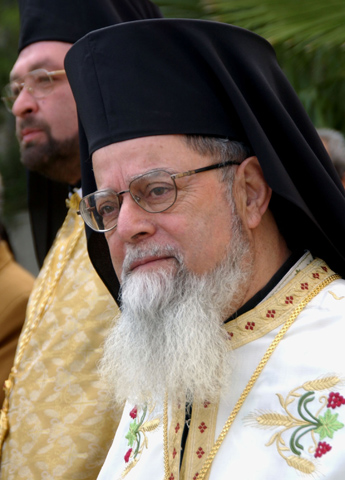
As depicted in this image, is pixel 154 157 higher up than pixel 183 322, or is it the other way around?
pixel 154 157

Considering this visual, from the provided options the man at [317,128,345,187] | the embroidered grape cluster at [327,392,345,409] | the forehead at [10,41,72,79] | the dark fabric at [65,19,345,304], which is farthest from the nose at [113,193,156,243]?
the man at [317,128,345,187]

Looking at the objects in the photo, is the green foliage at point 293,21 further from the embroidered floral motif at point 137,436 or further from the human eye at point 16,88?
the embroidered floral motif at point 137,436

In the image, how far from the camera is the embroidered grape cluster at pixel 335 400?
2.04m

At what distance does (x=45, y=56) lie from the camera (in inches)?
144

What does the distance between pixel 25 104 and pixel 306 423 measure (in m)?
2.26

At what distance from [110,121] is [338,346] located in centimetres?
105

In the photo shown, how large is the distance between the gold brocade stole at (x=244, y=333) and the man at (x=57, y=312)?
84cm

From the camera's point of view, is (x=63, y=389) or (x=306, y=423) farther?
Result: (x=63, y=389)

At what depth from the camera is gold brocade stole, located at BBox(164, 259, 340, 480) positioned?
228 cm

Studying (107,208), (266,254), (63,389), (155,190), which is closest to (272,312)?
(266,254)

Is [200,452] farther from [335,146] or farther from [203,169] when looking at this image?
[335,146]

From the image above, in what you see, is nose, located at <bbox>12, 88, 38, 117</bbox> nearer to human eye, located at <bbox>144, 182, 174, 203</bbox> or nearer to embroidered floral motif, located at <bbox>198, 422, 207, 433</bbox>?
human eye, located at <bbox>144, 182, 174, 203</bbox>

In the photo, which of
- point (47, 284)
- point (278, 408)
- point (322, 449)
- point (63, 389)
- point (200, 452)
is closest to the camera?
point (322, 449)

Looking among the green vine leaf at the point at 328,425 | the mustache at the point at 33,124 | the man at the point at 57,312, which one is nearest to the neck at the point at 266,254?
the green vine leaf at the point at 328,425
